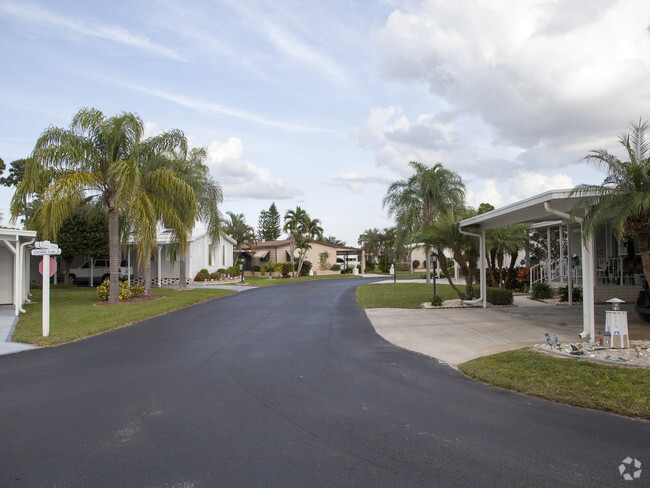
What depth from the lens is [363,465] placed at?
3.86m

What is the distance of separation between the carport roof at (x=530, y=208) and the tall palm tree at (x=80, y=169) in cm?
1306

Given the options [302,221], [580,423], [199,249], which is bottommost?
[580,423]

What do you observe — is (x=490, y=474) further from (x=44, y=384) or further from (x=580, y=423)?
(x=44, y=384)

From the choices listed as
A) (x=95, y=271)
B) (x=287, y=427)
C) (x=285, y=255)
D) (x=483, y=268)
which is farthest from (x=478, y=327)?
(x=285, y=255)

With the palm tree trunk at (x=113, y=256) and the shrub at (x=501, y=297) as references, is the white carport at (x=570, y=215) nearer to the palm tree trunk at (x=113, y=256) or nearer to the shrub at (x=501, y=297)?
the shrub at (x=501, y=297)

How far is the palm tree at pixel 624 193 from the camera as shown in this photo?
775 cm

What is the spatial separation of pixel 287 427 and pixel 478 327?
7.68 meters

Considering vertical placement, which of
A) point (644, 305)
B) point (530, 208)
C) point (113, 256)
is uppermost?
point (530, 208)

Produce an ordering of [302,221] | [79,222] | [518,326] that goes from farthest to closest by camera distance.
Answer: [302,221] → [79,222] → [518,326]

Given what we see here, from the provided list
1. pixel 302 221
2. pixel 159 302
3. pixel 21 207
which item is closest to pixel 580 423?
pixel 159 302

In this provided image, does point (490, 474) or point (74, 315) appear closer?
point (490, 474)

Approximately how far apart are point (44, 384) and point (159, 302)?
12.0 m

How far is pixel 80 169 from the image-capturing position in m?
17.2

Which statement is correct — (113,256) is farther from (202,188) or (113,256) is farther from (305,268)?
(305,268)
